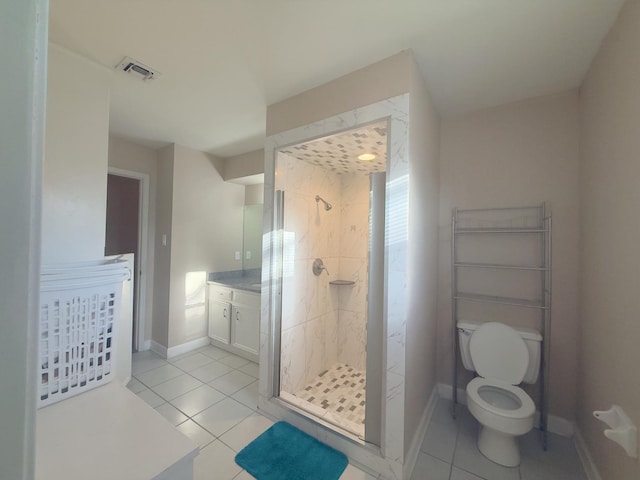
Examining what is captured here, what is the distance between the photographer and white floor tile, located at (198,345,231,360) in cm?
312

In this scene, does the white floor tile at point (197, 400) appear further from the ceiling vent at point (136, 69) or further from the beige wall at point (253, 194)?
the ceiling vent at point (136, 69)

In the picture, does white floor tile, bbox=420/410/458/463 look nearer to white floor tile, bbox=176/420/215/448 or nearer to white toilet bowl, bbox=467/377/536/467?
white toilet bowl, bbox=467/377/536/467

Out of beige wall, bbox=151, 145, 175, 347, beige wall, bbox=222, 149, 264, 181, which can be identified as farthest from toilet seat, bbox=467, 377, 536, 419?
beige wall, bbox=151, 145, 175, 347

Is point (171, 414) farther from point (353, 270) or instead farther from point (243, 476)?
point (353, 270)

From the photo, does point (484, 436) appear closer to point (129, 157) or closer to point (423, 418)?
point (423, 418)

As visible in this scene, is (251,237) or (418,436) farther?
(251,237)

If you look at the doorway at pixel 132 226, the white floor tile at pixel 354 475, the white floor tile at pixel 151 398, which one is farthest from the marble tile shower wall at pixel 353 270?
the doorway at pixel 132 226

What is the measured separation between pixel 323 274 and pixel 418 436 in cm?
163

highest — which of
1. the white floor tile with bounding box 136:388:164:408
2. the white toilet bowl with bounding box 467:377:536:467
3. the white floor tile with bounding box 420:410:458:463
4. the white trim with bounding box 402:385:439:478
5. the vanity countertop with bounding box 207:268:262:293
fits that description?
the vanity countertop with bounding box 207:268:262:293

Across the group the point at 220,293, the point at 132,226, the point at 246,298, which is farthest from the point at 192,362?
the point at 132,226

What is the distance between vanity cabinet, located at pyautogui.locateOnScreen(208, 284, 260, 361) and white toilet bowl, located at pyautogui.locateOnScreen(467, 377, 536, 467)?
2158 mm

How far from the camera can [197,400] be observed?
7.41 feet

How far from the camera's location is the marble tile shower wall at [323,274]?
2428 mm

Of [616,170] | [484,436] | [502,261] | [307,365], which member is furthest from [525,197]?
[307,365]
